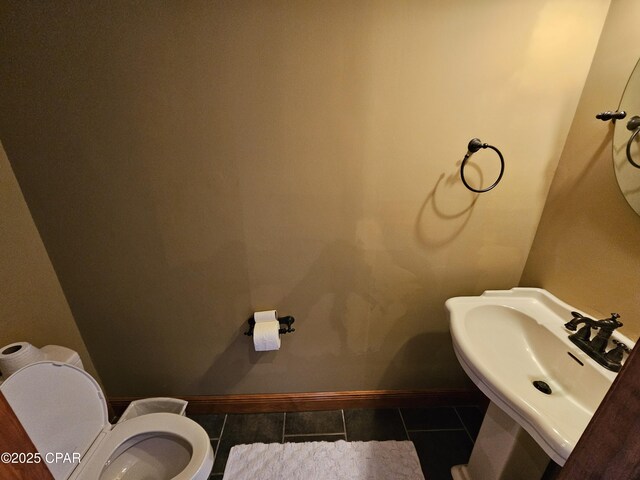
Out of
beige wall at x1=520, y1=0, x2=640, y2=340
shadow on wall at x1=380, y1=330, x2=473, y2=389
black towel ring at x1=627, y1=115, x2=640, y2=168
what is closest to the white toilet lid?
shadow on wall at x1=380, y1=330, x2=473, y2=389

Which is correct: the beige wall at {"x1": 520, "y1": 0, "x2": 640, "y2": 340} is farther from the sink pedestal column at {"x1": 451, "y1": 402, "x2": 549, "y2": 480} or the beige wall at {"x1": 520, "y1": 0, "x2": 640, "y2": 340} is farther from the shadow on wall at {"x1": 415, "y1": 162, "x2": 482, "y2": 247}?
the sink pedestal column at {"x1": 451, "y1": 402, "x2": 549, "y2": 480}

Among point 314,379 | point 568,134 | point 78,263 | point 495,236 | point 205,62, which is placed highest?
point 205,62

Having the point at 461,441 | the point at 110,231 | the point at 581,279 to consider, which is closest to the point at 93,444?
the point at 110,231

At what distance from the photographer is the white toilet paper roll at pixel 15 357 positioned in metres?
0.92

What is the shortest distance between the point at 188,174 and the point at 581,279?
1646mm

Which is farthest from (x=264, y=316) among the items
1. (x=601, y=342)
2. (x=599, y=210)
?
(x=599, y=210)

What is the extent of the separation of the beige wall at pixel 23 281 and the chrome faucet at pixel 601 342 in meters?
2.14

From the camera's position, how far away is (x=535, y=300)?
116 cm

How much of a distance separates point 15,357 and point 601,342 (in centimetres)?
202

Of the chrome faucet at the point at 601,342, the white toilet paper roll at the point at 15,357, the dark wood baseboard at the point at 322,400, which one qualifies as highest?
the chrome faucet at the point at 601,342

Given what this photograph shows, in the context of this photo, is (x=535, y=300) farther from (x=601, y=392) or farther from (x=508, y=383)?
(x=508, y=383)

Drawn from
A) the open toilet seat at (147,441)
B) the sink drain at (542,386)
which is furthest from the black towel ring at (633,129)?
the open toilet seat at (147,441)

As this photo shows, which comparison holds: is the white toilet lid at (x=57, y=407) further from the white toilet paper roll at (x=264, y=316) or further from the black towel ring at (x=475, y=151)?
the black towel ring at (x=475, y=151)

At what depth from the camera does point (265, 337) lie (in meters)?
1.25
